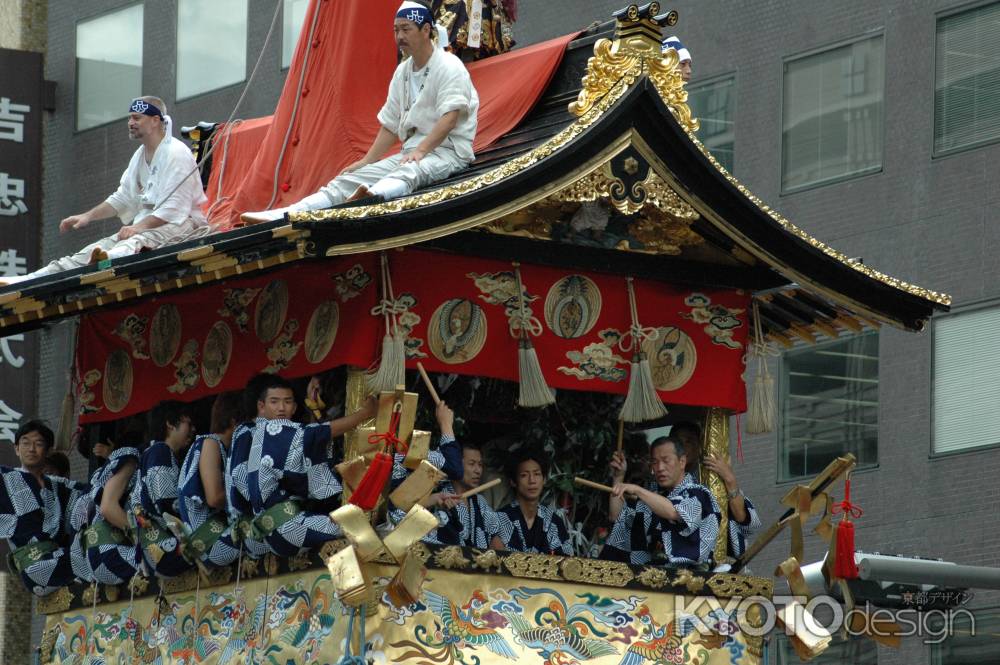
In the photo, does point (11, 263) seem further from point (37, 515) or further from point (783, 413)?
point (37, 515)

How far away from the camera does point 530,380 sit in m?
9.63

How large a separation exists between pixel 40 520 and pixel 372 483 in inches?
110

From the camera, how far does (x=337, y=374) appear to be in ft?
32.6

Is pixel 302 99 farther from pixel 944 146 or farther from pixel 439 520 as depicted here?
pixel 944 146

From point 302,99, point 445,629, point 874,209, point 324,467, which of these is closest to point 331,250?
point 324,467

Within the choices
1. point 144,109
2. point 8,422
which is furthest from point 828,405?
point 144,109

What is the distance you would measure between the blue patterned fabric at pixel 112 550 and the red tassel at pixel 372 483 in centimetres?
194

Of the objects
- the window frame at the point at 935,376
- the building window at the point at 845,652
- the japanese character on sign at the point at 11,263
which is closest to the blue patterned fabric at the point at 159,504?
the building window at the point at 845,652

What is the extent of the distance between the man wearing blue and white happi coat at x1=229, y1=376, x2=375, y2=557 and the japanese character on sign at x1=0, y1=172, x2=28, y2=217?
10.5 m

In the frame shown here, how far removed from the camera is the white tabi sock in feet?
30.5

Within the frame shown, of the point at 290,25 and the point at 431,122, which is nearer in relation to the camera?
the point at 431,122

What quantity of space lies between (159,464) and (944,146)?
800 cm

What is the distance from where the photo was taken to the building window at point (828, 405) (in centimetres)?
1623

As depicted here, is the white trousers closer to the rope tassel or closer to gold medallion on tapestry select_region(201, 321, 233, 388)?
gold medallion on tapestry select_region(201, 321, 233, 388)
